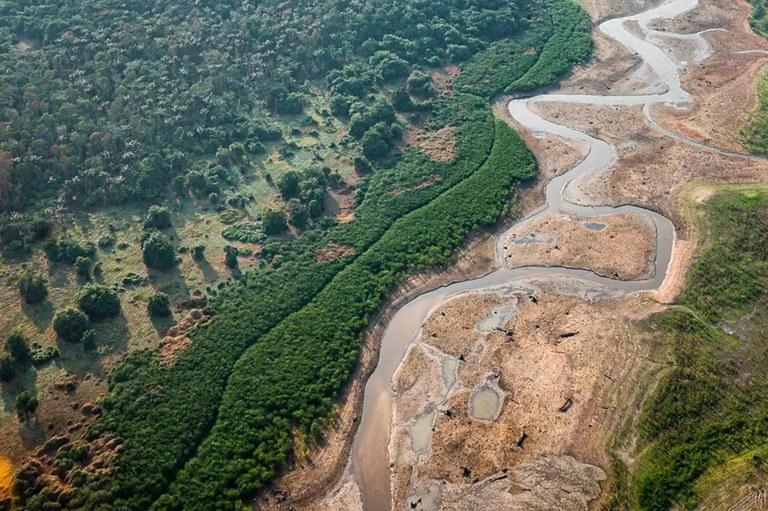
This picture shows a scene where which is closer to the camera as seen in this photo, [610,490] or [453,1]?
[610,490]

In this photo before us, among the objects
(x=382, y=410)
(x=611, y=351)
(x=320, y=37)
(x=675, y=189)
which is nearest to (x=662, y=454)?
(x=611, y=351)

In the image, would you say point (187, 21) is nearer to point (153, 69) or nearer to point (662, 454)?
point (153, 69)

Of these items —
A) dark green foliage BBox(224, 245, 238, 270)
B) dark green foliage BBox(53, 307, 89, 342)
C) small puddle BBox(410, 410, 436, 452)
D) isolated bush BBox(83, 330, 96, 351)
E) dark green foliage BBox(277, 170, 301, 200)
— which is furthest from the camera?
dark green foliage BBox(277, 170, 301, 200)

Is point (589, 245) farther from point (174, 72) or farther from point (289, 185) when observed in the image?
point (174, 72)

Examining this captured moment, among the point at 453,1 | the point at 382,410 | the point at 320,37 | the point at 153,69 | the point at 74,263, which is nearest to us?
the point at 382,410

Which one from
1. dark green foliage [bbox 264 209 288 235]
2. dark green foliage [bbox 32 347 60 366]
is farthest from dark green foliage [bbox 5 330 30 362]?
dark green foliage [bbox 264 209 288 235]

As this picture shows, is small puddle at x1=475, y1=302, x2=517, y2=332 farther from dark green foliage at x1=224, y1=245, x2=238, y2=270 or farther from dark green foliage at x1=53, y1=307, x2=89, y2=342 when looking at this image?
dark green foliage at x1=53, y1=307, x2=89, y2=342
